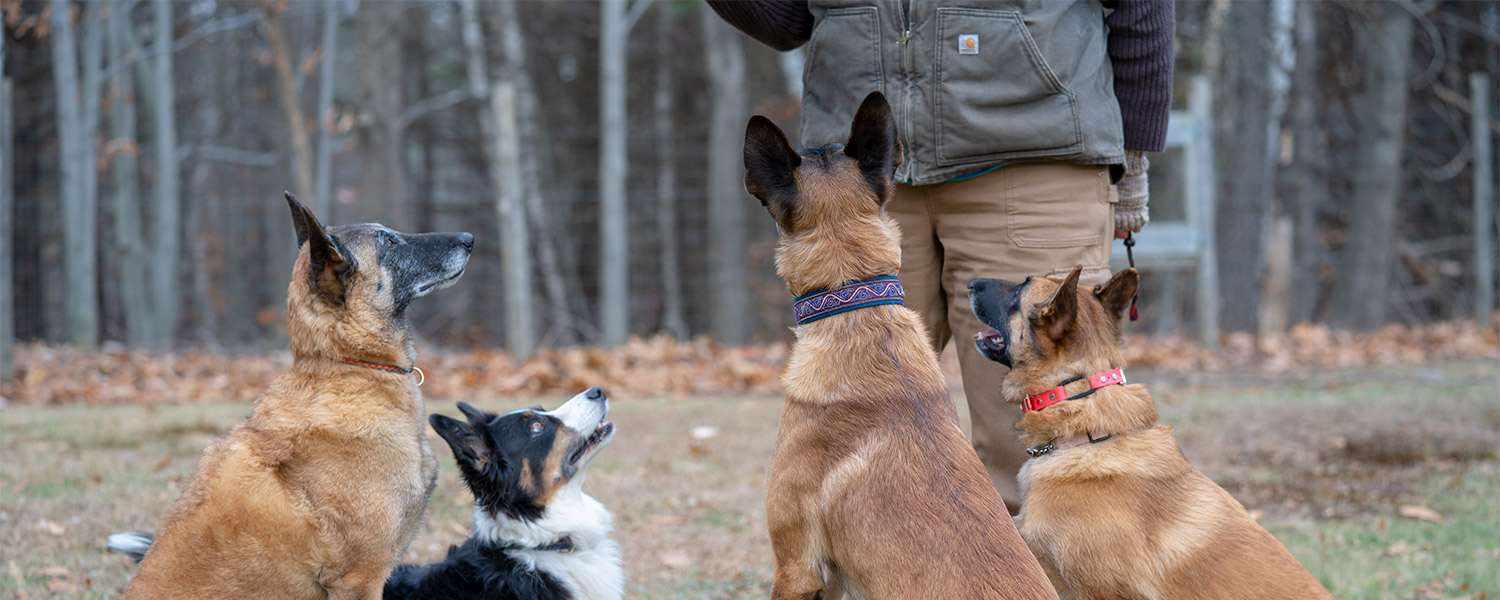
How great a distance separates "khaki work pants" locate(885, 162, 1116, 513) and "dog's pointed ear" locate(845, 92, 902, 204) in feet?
1.89

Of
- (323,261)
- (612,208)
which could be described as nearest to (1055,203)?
(323,261)

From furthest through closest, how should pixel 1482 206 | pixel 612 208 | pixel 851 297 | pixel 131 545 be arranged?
pixel 612 208
pixel 1482 206
pixel 131 545
pixel 851 297

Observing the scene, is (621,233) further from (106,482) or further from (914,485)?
(914,485)

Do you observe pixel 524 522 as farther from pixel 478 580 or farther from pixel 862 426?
pixel 862 426

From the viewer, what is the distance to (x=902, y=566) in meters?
2.69

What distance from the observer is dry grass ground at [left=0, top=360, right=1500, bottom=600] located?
15.1ft

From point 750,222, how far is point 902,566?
1662cm

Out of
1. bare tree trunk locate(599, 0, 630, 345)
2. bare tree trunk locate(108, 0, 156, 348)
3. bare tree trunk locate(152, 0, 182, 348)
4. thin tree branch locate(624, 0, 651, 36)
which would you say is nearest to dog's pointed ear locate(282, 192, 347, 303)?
bare tree trunk locate(599, 0, 630, 345)

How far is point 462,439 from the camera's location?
3682mm

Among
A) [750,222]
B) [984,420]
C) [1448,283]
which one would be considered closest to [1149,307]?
[1448,283]

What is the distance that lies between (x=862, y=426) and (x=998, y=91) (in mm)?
1237

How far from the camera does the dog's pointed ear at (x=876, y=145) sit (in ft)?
9.93

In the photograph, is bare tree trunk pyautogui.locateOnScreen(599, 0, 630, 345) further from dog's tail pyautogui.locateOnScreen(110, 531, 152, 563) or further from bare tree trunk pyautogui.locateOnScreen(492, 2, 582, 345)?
dog's tail pyautogui.locateOnScreen(110, 531, 152, 563)

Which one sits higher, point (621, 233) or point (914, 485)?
point (621, 233)
